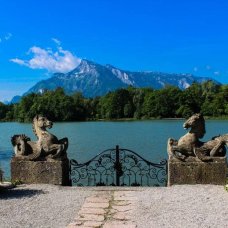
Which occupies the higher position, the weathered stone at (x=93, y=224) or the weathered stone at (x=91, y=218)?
the weathered stone at (x=91, y=218)

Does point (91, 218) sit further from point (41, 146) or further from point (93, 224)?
point (41, 146)

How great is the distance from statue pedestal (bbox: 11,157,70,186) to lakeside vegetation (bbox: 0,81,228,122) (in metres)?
80.8

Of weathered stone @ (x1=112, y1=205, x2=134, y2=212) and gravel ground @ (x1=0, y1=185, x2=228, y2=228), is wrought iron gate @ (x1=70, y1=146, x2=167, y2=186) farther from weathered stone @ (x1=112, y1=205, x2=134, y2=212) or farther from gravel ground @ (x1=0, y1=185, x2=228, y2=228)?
weathered stone @ (x1=112, y1=205, x2=134, y2=212)

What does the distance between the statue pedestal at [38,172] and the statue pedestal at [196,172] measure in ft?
9.26

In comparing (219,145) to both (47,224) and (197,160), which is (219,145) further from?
(47,224)

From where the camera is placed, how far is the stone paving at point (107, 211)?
298 inches

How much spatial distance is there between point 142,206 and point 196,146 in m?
3.29

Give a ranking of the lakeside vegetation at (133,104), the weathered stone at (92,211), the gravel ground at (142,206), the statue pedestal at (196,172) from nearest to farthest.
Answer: the gravel ground at (142,206) → the weathered stone at (92,211) → the statue pedestal at (196,172) → the lakeside vegetation at (133,104)

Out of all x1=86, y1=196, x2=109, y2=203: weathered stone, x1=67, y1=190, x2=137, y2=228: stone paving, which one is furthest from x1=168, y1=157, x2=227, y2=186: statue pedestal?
x1=86, y1=196, x2=109, y2=203: weathered stone

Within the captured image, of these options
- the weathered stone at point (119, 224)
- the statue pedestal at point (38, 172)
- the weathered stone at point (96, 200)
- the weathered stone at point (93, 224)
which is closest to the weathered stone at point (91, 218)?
the weathered stone at point (93, 224)

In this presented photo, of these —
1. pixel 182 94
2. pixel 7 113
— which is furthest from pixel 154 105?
pixel 7 113

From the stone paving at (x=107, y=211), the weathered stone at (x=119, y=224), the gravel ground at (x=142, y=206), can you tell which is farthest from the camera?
the gravel ground at (x=142, y=206)

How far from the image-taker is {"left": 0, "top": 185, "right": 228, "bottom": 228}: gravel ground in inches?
304

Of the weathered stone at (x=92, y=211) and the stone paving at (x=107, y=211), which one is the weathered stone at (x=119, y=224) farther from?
the weathered stone at (x=92, y=211)
